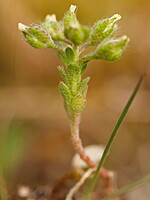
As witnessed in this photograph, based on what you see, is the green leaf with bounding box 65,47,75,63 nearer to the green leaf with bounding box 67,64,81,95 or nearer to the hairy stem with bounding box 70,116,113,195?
the green leaf with bounding box 67,64,81,95

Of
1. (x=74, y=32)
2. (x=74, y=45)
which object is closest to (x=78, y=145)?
(x=74, y=45)

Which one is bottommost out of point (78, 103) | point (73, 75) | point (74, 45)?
point (78, 103)

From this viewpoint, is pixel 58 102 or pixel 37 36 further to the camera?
pixel 58 102

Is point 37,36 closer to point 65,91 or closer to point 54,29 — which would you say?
point 54,29

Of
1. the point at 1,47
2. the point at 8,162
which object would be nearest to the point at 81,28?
the point at 8,162

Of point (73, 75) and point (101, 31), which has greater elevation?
point (101, 31)

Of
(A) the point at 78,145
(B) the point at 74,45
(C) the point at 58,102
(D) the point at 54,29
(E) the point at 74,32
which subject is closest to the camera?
(E) the point at 74,32

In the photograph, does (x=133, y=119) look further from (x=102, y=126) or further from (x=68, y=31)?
(x=68, y=31)

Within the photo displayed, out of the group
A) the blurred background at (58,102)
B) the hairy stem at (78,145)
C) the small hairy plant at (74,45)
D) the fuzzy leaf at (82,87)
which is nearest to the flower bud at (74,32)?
the small hairy plant at (74,45)
